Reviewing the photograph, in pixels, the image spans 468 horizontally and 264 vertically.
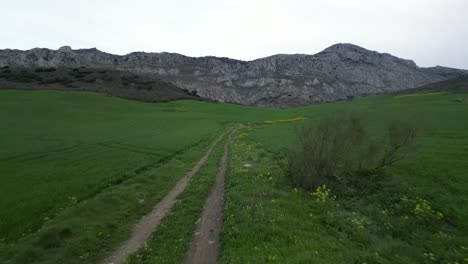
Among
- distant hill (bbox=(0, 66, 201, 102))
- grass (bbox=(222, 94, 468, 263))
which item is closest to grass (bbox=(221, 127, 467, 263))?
grass (bbox=(222, 94, 468, 263))

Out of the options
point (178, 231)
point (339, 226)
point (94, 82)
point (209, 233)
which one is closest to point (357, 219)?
point (339, 226)

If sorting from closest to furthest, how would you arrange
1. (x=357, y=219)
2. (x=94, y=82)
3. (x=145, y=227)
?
(x=145, y=227) < (x=357, y=219) < (x=94, y=82)

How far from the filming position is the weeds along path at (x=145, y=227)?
11.6 metres

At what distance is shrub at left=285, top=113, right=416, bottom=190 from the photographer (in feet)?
64.6

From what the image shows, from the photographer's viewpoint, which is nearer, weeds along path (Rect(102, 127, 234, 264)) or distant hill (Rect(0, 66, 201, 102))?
weeds along path (Rect(102, 127, 234, 264))

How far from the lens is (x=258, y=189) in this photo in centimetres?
1836

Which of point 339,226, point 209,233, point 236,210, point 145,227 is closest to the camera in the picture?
point 209,233

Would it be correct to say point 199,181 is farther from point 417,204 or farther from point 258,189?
point 417,204

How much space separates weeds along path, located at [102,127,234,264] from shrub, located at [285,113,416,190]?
8.43 m

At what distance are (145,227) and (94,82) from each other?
5519 inches

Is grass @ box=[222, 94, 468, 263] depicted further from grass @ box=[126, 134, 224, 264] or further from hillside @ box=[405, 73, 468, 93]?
hillside @ box=[405, 73, 468, 93]

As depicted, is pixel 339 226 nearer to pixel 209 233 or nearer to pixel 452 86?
pixel 209 233

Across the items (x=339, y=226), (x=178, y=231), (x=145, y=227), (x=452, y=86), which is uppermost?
(x=452, y=86)

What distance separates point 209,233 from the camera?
12.9 meters
